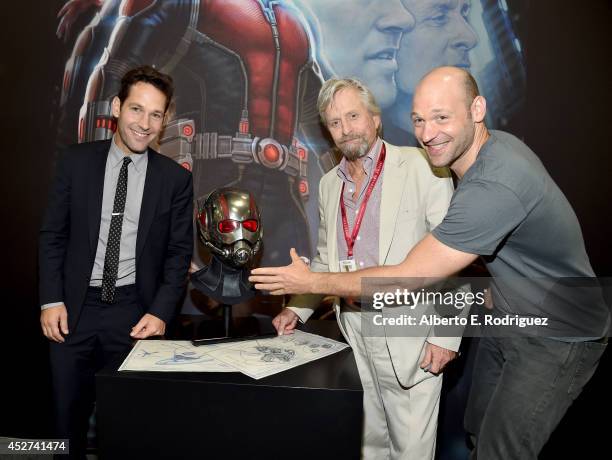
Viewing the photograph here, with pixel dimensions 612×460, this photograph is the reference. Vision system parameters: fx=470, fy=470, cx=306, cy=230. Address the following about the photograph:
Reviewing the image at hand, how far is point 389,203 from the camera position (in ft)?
7.44

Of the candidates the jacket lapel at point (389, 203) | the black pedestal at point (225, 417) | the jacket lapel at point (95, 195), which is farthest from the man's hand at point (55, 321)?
the jacket lapel at point (389, 203)

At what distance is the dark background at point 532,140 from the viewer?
312 cm

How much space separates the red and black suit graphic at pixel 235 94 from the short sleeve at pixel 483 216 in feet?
5.28

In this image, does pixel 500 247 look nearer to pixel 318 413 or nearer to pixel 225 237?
pixel 318 413

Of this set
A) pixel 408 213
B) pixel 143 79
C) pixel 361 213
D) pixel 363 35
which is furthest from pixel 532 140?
pixel 143 79

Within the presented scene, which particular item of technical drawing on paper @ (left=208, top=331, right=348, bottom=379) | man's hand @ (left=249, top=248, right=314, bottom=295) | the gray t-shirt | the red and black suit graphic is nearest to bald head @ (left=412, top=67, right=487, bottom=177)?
the gray t-shirt

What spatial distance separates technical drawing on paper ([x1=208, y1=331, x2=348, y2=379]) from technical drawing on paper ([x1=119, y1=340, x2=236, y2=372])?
0.05 m

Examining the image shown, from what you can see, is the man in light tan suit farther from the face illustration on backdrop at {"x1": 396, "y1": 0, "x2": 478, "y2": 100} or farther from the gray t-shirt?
the face illustration on backdrop at {"x1": 396, "y1": 0, "x2": 478, "y2": 100}

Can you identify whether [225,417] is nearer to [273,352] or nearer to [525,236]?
[273,352]

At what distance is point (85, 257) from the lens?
2.31 m

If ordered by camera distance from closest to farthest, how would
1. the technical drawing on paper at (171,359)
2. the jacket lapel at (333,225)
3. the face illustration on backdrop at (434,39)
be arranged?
1. the technical drawing on paper at (171,359)
2. the jacket lapel at (333,225)
3. the face illustration on backdrop at (434,39)

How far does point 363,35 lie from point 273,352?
2.19 meters

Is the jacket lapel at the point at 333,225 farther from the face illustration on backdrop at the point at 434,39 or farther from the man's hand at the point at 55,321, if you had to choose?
the man's hand at the point at 55,321

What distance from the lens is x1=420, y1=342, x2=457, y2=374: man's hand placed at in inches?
86.4
